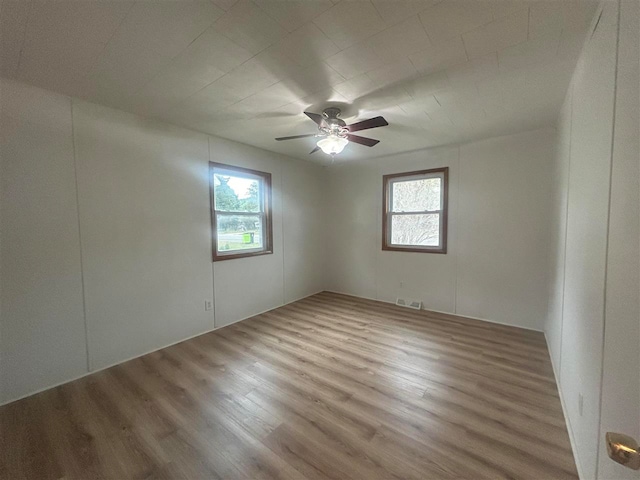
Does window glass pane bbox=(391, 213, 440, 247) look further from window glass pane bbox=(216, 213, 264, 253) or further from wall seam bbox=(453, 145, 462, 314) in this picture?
window glass pane bbox=(216, 213, 264, 253)

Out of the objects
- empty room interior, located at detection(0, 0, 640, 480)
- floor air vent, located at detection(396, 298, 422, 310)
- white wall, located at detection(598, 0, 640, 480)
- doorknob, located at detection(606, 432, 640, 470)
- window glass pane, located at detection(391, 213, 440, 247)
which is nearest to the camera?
doorknob, located at detection(606, 432, 640, 470)

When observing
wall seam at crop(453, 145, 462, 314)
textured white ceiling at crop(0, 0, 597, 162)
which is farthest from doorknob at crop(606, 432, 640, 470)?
wall seam at crop(453, 145, 462, 314)

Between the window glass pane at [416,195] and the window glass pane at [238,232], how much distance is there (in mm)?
2319

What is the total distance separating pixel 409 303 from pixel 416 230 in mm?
1203

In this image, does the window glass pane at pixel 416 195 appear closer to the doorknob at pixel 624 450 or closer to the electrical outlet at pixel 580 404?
the electrical outlet at pixel 580 404

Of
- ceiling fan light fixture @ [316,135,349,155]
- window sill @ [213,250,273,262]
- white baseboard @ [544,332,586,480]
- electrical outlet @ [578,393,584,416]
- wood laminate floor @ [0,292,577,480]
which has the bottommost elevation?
wood laminate floor @ [0,292,577,480]

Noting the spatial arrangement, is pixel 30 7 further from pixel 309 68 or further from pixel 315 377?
pixel 315 377

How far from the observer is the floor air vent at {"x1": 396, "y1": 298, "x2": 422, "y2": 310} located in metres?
4.07

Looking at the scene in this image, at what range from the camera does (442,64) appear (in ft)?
5.86

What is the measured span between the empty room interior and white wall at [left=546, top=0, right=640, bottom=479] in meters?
0.02

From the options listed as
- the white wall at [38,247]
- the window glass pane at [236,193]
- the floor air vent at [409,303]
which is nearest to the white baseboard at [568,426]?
the floor air vent at [409,303]

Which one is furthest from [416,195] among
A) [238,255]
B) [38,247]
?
[38,247]

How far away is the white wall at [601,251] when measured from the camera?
821 mm

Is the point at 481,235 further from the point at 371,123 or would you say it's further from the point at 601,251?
the point at 601,251
